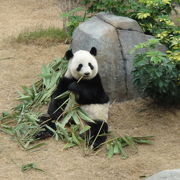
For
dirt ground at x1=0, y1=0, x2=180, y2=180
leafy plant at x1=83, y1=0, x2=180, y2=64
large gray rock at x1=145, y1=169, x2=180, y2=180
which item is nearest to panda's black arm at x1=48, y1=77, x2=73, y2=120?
dirt ground at x1=0, y1=0, x2=180, y2=180

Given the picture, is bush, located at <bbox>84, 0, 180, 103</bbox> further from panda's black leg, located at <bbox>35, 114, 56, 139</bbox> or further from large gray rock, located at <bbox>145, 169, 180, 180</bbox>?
large gray rock, located at <bbox>145, 169, 180, 180</bbox>

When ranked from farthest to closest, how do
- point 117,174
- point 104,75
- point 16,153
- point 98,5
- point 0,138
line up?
point 98,5 → point 104,75 → point 0,138 → point 16,153 → point 117,174

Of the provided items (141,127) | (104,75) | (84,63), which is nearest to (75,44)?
(104,75)

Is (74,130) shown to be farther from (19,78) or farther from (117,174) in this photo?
(19,78)

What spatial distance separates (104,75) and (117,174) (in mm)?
1886

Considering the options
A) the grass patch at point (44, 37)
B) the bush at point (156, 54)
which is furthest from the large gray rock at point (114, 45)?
the grass patch at point (44, 37)

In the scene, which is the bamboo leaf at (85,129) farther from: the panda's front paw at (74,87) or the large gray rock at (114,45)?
the large gray rock at (114,45)

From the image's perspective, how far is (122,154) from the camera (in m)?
5.45

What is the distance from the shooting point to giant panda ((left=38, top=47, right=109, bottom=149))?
225 inches

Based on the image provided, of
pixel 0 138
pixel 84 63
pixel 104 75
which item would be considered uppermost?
pixel 84 63

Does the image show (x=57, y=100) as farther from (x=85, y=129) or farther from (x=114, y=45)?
(x=114, y=45)

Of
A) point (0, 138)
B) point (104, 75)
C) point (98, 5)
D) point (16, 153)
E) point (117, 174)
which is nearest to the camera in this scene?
point (117, 174)

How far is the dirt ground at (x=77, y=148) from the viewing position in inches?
197

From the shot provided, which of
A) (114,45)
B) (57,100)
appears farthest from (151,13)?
(57,100)
